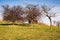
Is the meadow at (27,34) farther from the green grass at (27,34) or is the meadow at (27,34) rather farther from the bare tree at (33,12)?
the bare tree at (33,12)

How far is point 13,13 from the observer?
2271 inches

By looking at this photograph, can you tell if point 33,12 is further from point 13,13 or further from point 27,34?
point 27,34

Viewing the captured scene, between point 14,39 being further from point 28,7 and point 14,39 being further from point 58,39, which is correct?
point 28,7

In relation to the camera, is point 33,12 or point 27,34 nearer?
point 27,34

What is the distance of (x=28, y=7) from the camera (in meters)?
55.5

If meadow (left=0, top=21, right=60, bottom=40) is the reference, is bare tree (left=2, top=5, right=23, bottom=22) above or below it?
above

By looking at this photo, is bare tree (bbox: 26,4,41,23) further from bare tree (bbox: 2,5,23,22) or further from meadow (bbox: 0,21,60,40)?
meadow (bbox: 0,21,60,40)

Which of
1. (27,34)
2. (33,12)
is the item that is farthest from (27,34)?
(33,12)

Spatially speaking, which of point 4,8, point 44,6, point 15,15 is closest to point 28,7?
point 15,15

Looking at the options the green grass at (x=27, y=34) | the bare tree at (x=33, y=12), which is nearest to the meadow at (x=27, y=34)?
the green grass at (x=27, y=34)

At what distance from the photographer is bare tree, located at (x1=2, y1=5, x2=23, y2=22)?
57.2 meters

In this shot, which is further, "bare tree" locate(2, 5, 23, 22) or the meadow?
"bare tree" locate(2, 5, 23, 22)

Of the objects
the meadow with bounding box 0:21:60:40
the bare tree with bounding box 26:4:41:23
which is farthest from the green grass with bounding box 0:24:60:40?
the bare tree with bounding box 26:4:41:23

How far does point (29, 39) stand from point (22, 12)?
133 ft
